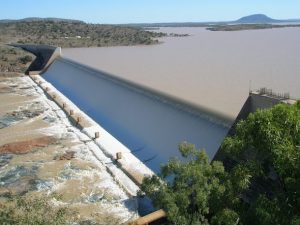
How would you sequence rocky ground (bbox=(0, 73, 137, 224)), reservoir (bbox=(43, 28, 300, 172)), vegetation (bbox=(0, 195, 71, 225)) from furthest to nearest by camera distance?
1. reservoir (bbox=(43, 28, 300, 172))
2. rocky ground (bbox=(0, 73, 137, 224))
3. vegetation (bbox=(0, 195, 71, 225))

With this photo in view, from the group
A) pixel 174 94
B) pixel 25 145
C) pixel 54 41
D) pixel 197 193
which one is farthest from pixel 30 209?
pixel 54 41

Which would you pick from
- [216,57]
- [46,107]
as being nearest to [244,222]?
[46,107]

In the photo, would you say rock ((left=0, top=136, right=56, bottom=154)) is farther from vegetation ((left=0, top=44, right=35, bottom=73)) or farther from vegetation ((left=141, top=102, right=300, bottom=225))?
vegetation ((left=0, top=44, right=35, bottom=73))

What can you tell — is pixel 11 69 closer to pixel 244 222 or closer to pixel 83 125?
pixel 83 125

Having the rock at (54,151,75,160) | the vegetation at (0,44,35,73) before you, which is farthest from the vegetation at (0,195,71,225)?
the vegetation at (0,44,35,73)

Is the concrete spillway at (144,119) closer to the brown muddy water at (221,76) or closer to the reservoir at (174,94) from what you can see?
the reservoir at (174,94)

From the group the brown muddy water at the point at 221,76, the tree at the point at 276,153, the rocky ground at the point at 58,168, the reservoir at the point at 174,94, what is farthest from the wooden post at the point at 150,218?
the brown muddy water at the point at 221,76
